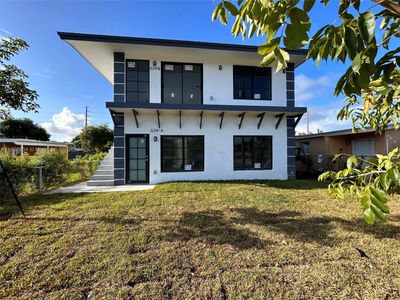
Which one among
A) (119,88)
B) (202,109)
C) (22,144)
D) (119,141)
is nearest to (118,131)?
(119,141)

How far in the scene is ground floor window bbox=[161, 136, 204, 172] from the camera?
9.81 m

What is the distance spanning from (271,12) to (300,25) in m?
0.19

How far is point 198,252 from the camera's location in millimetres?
3309

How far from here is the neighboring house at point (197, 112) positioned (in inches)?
365

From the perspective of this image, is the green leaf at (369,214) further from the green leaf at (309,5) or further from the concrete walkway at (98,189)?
the concrete walkway at (98,189)

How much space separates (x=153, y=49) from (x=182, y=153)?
4537 millimetres

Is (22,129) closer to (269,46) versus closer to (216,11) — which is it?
(216,11)

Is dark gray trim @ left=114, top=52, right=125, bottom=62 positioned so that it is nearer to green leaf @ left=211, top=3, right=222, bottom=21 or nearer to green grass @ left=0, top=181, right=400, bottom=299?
green grass @ left=0, top=181, right=400, bottom=299

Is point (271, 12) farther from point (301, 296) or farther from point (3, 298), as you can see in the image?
point (3, 298)

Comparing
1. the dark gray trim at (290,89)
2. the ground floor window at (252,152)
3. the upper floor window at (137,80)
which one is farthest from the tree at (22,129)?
the dark gray trim at (290,89)

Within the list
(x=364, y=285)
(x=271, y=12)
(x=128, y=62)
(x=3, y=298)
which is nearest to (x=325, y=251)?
(x=364, y=285)

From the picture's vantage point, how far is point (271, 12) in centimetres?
109

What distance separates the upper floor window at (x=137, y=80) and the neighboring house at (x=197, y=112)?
0.14 ft

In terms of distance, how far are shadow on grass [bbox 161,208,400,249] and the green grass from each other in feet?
0.06
